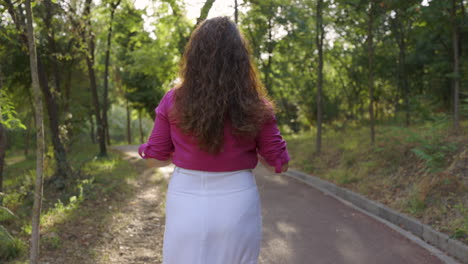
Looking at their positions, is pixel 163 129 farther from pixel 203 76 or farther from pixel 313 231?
pixel 313 231

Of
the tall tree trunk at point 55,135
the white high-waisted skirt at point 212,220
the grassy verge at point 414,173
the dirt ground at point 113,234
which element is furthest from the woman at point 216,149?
the tall tree trunk at point 55,135

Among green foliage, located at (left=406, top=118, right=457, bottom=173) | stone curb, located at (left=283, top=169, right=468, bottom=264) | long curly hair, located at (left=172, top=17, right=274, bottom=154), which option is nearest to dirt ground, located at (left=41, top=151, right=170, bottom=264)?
stone curb, located at (left=283, top=169, right=468, bottom=264)

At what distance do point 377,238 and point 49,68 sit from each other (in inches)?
642

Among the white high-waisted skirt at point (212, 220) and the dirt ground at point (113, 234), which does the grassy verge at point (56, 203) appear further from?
the white high-waisted skirt at point (212, 220)

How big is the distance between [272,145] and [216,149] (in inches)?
12.5

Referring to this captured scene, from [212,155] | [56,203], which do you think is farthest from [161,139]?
[56,203]

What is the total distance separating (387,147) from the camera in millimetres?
9664

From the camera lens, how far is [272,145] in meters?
2.22

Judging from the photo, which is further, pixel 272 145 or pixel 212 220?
pixel 272 145

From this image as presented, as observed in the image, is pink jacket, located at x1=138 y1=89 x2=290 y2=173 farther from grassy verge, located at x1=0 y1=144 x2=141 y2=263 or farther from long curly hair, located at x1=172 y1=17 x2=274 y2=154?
grassy verge, located at x1=0 y1=144 x2=141 y2=263

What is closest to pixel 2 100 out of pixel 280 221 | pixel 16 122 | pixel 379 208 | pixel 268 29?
pixel 16 122

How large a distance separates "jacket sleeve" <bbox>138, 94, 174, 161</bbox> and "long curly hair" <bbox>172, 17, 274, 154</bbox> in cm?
9

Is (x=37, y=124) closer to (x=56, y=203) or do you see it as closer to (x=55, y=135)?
(x=56, y=203)

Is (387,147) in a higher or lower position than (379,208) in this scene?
higher
